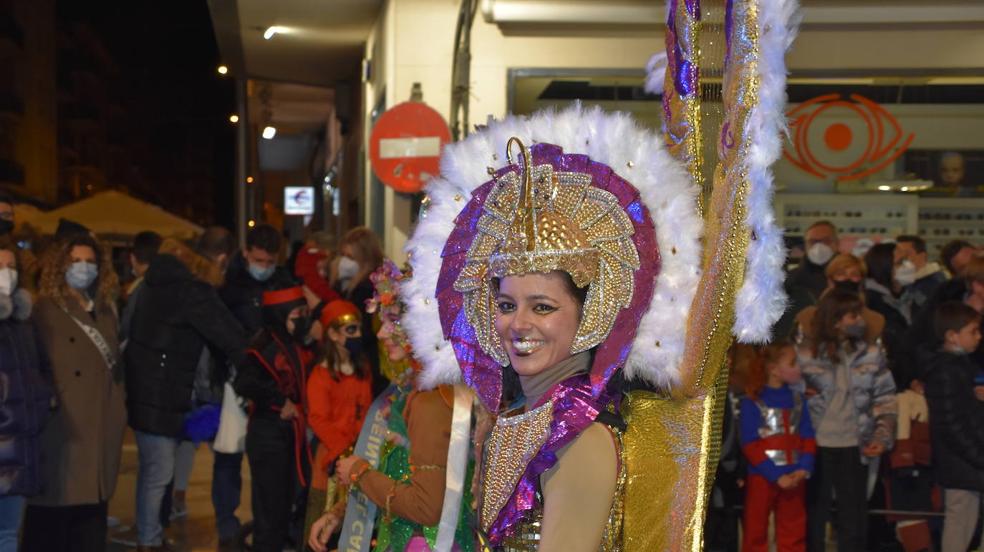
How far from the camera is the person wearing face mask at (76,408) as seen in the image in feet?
20.2

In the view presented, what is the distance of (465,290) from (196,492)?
7.22 m

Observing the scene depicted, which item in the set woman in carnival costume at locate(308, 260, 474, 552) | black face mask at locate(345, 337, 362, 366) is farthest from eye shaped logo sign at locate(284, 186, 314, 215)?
woman in carnival costume at locate(308, 260, 474, 552)

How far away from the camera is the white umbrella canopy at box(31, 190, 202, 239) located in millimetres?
15047

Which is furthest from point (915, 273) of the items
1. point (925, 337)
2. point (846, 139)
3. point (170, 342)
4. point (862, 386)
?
point (170, 342)

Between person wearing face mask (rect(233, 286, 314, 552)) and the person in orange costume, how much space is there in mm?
378

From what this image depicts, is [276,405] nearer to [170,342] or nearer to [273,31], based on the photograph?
[170,342]

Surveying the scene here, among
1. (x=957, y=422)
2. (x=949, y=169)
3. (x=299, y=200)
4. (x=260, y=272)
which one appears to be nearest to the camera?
(x=957, y=422)

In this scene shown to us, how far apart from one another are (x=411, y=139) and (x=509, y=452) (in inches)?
282

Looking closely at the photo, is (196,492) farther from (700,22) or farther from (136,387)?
(700,22)

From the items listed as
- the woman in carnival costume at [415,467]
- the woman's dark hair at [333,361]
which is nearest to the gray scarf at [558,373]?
the woman in carnival costume at [415,467]

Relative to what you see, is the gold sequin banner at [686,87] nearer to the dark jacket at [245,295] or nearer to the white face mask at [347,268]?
the white face mask at [347,268]

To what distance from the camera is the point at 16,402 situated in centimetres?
566

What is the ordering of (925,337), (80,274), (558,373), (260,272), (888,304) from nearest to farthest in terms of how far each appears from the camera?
1. (558,373)
2. (80,274)
3. (925,337)
4. (260,272)
5. (888,304)

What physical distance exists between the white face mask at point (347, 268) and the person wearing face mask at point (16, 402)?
7.03 ft
